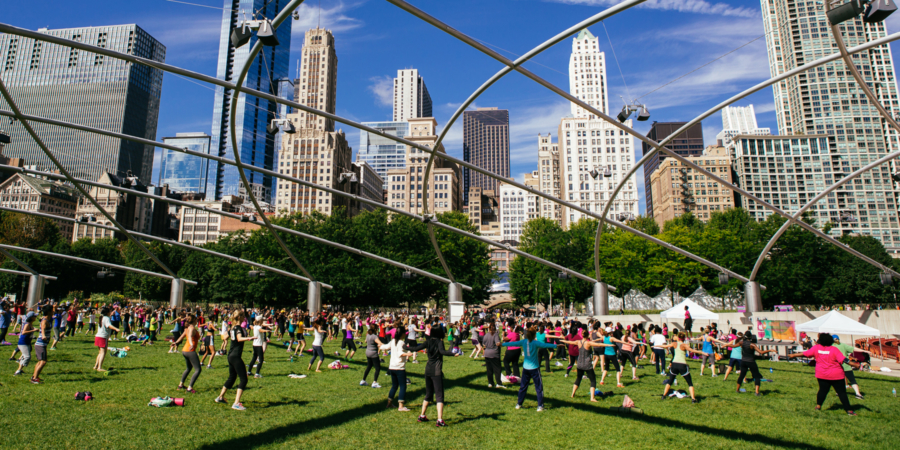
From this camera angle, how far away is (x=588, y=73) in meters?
192

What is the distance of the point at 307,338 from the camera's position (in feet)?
89.2

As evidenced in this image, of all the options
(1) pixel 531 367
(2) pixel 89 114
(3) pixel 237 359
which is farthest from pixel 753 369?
(2) pixel 89 114

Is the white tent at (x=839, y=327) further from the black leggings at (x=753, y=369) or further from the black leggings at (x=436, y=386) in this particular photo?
the black leggings at (x=436, y=386)

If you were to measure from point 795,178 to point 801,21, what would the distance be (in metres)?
52.7

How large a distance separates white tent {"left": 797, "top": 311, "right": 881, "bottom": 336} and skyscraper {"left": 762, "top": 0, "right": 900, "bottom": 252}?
467 ft

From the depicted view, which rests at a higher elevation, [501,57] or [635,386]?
[501,57]

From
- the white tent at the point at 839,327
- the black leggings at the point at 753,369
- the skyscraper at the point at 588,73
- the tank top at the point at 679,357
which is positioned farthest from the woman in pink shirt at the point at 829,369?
the skyscraper at the point at 588,73

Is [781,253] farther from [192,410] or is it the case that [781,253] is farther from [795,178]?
[795,178]

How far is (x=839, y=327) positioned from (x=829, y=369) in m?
10.6

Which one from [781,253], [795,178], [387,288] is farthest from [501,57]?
[795,178]

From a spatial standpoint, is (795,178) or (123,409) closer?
(123,409)

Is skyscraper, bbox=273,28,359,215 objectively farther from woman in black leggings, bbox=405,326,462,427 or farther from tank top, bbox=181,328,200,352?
woman in black leggings, bbox=405,326,462,427

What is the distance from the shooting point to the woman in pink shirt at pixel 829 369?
1033cm

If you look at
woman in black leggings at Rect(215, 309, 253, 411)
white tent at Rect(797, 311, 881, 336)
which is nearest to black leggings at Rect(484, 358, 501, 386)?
woman in black leggings at Rect(215, 309, 253, 411)
